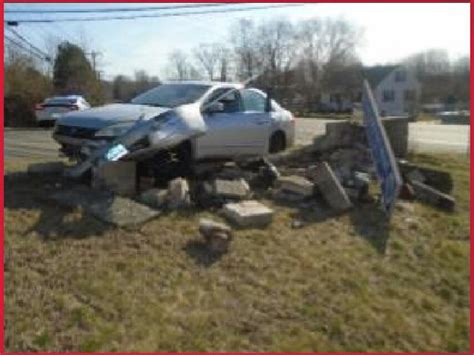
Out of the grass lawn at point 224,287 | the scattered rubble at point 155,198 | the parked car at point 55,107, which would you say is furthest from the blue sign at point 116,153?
the parked car at point 55,107

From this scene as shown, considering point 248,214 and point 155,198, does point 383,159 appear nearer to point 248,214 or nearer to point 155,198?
point 248,214

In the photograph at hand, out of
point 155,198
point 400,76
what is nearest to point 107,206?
point 155,198

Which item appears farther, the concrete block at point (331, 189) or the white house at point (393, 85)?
the white house at point (393, 85)

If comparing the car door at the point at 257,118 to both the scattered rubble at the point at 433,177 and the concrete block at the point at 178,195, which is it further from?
the concrete block at the point at 178,195

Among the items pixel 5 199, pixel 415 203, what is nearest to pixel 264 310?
pixel 5 199

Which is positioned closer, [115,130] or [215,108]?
[115,130]

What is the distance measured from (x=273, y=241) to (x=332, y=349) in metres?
2.01

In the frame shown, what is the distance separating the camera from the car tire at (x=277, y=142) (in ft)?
37.8

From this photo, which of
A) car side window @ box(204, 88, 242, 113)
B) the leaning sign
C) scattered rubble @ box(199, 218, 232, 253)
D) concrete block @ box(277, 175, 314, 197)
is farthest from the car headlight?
the leaning sign

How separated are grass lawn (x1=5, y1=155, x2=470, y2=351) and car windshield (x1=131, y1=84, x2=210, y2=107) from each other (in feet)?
9.20

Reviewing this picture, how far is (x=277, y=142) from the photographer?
11680 millimetres

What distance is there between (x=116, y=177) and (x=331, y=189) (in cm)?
285

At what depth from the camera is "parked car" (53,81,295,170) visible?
27.6ft

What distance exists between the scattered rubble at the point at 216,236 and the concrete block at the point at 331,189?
237 cm
